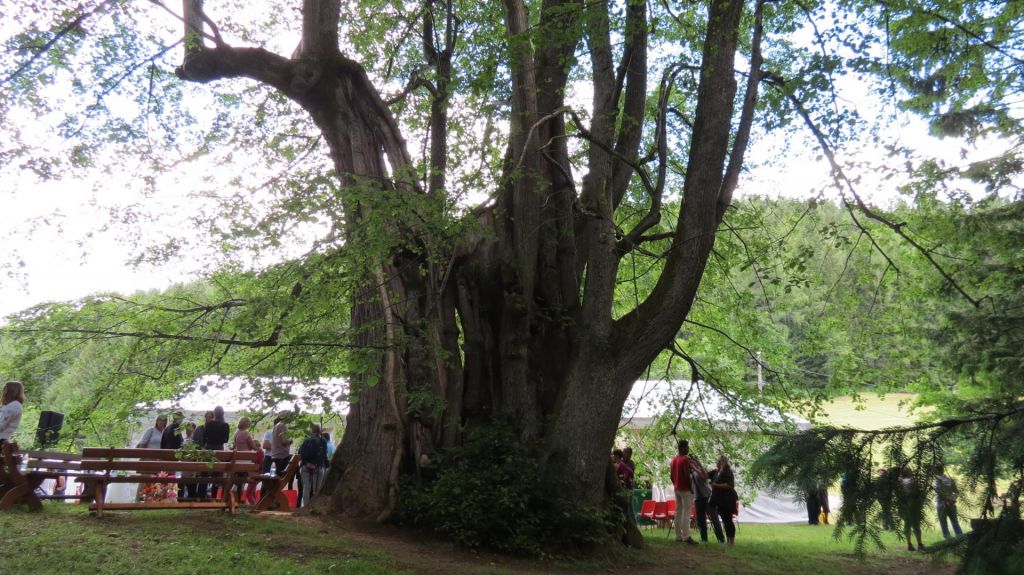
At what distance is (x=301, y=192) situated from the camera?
764cm

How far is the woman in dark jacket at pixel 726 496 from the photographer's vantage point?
36.0 feet

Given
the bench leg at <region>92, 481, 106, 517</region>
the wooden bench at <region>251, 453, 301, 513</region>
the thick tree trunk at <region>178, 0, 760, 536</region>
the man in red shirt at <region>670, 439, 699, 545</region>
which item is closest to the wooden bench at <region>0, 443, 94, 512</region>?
the bench leg at <region>92, 481, 106, 517</region>

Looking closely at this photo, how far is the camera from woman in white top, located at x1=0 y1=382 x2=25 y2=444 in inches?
307

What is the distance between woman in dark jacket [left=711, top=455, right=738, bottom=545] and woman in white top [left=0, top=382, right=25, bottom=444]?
987cm

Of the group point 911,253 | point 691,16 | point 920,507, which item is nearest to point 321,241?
point 920,507

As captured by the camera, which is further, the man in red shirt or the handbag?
the handbag

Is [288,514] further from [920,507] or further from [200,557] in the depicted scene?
[920,507]

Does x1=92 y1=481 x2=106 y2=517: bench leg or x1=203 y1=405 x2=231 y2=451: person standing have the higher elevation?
x1=203 y1=405 x2=231 y2=451: person standing

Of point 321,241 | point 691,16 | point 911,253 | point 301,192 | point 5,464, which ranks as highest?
point 691,16

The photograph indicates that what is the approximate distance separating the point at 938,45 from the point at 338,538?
28.4 ft

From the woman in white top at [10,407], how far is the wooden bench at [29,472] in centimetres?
40

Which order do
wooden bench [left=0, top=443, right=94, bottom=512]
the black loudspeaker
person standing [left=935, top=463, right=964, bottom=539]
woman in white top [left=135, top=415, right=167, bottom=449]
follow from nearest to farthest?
1. person standing [left=935, top=463, right=964, bottom=539]
2. the black loudspeaker
3. wooden bench [left=0, top=443, right=94, bottom=512]
4. woman in white top [left=135, top=415, right=167, bottom=449]

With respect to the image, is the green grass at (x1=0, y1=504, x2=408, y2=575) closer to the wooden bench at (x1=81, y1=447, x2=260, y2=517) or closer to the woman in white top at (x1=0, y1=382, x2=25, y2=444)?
the wooden bench at (x1=81, y1=447, x2=260, y2=517)

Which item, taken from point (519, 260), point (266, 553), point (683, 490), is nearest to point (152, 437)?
point (266, 553)
